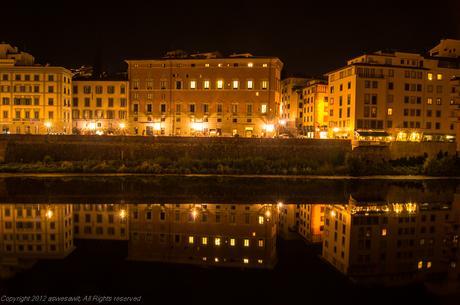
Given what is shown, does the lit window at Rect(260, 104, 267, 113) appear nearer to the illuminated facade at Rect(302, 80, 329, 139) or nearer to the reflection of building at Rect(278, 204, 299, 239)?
the illuminated facade at Rect(302, 80, 329, 139)

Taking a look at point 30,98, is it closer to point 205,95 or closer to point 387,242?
point 205,95

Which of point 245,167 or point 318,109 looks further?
point 318,109

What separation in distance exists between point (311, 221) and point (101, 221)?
1144 centimetres

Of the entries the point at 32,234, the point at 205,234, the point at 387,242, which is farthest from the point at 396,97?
the point at 32,234

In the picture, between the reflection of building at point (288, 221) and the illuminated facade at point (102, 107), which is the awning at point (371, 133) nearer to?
the reflection of building at point (288, 221)

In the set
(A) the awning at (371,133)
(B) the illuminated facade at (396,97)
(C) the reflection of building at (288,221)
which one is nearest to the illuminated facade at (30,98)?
(B) the illuminated facade at (396,97)

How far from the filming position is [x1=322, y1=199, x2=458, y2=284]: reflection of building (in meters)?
14.4

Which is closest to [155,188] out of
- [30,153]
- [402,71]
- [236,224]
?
[236,224]

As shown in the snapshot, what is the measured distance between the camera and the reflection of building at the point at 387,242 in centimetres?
1443

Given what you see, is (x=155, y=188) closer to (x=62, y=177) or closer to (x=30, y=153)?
(x=62, y=177)

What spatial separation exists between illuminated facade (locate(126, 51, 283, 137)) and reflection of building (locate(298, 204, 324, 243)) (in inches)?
1168

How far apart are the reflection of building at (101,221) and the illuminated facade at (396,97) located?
1386 inches

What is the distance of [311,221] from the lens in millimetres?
23094

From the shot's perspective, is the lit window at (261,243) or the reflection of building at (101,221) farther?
the reflection of building at (101,221)
